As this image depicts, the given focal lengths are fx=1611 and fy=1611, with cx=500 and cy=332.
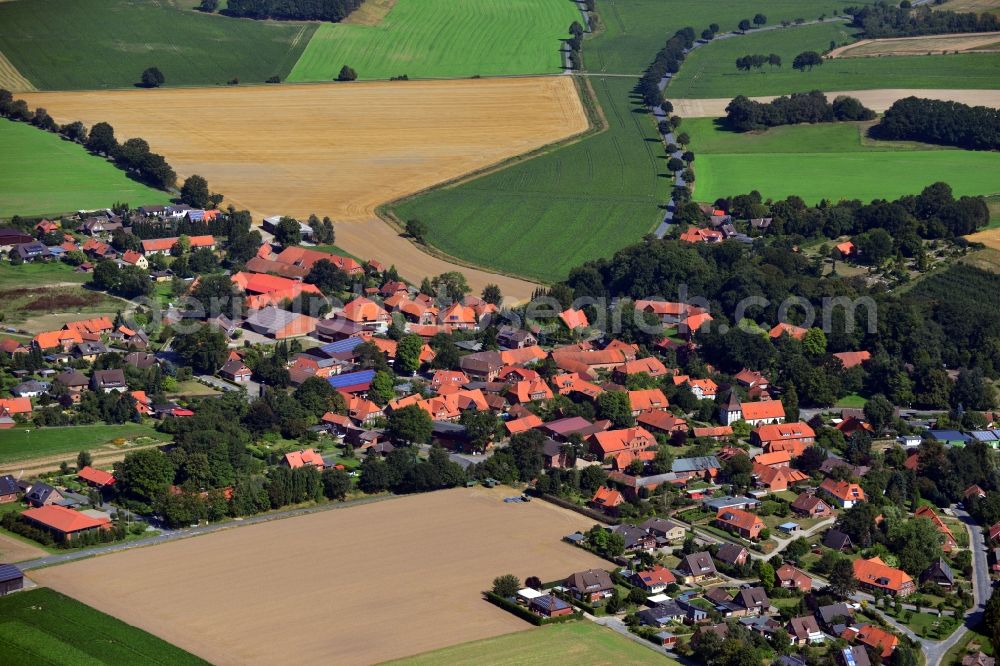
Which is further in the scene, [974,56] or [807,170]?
[974,56]

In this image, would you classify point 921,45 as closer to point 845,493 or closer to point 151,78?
point 151,78

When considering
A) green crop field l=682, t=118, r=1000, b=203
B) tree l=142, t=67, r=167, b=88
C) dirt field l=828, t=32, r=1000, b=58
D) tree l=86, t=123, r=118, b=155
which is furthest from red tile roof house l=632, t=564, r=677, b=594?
dirt field l=828, t=32, r=1000, b=58

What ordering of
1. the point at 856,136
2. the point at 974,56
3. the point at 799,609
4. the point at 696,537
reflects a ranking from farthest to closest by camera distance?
the point at 974,56 → the point at 856,136 → the point at 696,537 → the point at 799,609

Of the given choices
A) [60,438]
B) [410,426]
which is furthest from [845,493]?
[60,438]

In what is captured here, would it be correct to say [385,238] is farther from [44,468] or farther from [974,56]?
[974,56]

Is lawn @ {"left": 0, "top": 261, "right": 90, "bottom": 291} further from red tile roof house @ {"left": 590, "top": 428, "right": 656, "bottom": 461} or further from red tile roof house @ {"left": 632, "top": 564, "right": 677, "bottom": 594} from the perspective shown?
red tile roof house @ {"left": 632, "top": 564, "right": 677, "bottom": 594}

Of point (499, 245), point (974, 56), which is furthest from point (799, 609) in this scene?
point (974, 56)

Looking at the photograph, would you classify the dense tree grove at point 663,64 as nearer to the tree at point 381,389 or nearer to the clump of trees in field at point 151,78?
the clump of trees in field at point 151,78

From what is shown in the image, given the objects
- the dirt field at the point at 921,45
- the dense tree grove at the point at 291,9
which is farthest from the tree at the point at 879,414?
the dense tree grove at the point at 291,9
